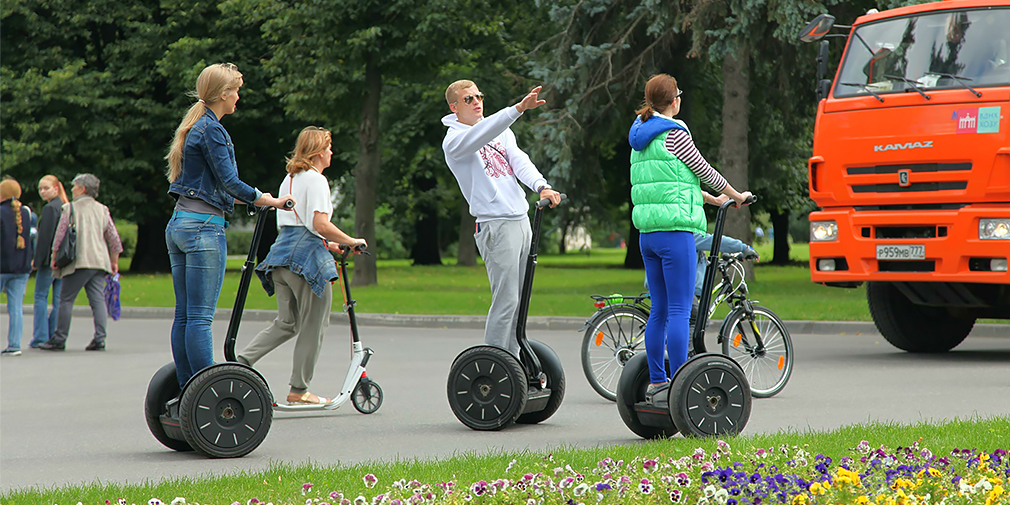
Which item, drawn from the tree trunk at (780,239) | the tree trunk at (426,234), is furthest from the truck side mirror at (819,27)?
the tree trunk at (426,234)

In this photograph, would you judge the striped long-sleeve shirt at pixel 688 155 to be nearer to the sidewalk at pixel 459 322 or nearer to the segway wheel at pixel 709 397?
the segway wheel at pixel 709 397

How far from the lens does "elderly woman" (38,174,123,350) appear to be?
12828mm

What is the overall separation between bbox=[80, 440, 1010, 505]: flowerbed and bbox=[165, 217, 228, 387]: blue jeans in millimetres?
1633

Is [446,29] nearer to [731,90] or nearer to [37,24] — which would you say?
[731,90]

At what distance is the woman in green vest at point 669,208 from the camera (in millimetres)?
6582

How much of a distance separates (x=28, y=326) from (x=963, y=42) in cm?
1252

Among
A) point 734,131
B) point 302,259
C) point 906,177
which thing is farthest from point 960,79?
point 734,131

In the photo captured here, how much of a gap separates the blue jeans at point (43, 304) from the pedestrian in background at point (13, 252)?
23 cm

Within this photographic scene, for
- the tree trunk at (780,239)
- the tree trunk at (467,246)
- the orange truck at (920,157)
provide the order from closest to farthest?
the orange truck at (920,157)
the tree trunk at (780,239)
the tree trunk at (467,246)

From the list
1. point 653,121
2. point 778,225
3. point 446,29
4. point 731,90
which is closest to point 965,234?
point 653,121

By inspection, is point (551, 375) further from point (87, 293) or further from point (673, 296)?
point (87, 293)

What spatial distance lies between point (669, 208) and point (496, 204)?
3.79 ft

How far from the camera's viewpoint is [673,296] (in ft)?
21.8

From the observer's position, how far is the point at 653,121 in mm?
6660
